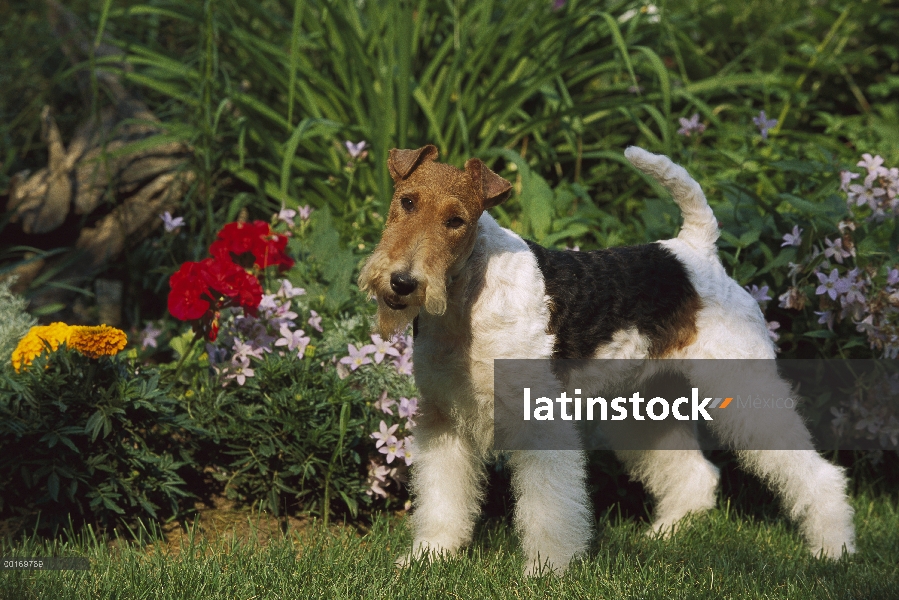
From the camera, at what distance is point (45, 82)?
6445mm

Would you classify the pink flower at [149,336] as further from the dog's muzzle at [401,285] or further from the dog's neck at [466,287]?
the dog's muzzle at [401,285]

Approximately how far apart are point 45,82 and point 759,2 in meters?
5.78

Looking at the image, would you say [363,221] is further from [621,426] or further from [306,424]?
[621,426]

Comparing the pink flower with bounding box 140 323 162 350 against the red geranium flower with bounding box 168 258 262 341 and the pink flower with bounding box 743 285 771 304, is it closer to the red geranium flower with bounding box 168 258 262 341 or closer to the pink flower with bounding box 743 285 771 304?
the red geranium flower with bounding box 168 258 262 341

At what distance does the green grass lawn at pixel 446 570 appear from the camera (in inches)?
113

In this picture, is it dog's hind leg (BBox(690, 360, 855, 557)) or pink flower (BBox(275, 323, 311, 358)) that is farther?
pink flower (BBox(275, 323, 311, 358))

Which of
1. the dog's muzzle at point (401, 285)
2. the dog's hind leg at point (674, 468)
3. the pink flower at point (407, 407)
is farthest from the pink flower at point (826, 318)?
the dog's muzzle at point (401, 285)

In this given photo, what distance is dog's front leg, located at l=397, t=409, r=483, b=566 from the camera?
3209mm

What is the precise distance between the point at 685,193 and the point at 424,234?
135 centimetres

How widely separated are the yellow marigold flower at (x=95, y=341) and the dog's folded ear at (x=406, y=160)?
4.47 ft

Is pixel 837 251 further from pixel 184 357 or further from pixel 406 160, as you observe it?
pixel 184 357

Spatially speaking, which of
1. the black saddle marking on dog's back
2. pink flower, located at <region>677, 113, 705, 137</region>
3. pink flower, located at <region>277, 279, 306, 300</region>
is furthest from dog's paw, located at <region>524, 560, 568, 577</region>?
pink flower, located at <region>677, 113, 705, 137</region>

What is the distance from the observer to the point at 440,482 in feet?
10.5

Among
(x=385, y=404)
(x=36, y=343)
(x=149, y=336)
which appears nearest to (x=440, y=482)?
(x=385, y=404)
